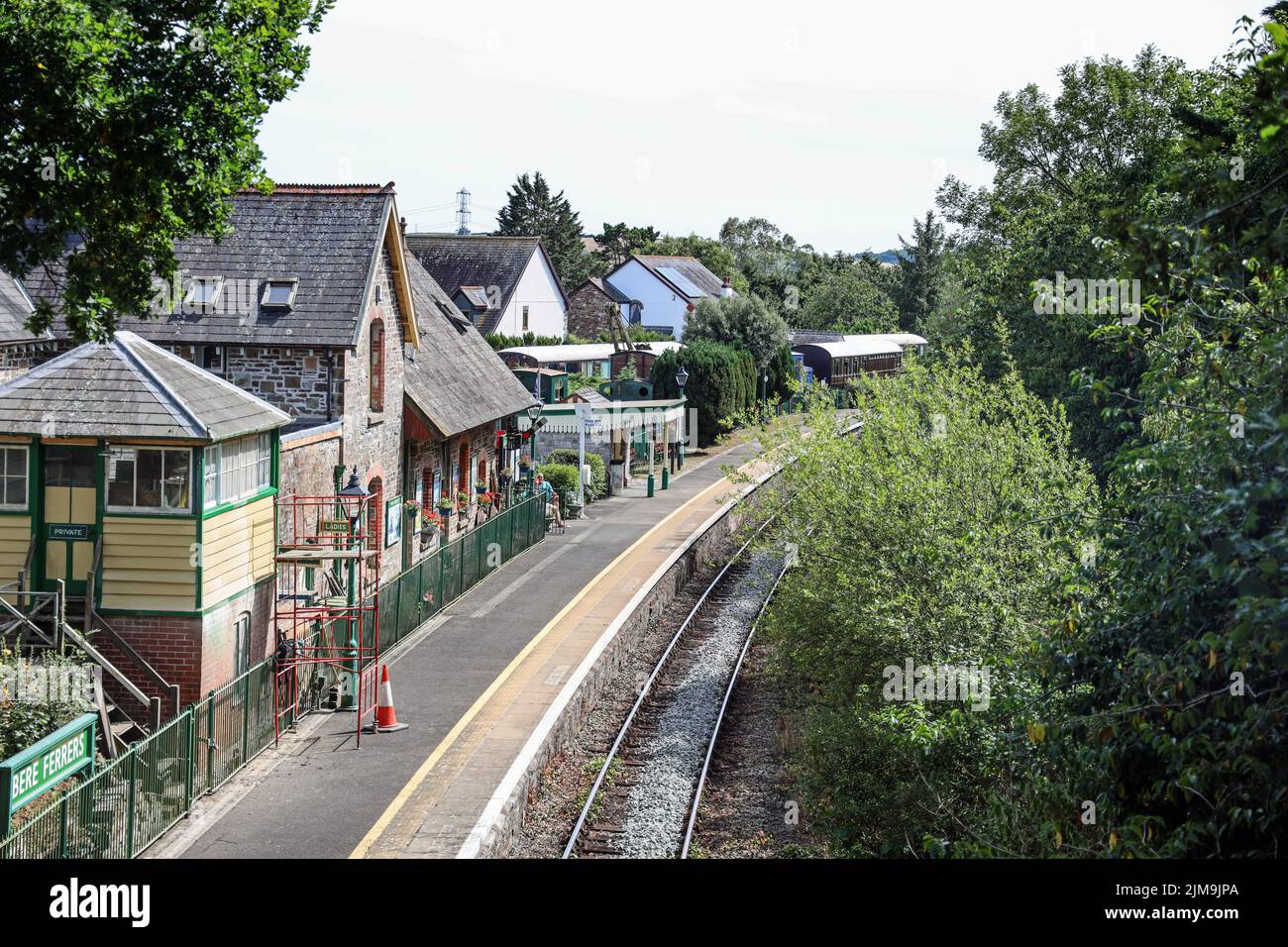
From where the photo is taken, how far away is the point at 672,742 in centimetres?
1958

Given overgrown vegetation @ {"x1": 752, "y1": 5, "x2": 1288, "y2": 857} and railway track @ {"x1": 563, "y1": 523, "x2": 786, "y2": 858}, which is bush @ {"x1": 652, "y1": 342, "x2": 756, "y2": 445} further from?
overgrown vegetation @ {"x1": 752, "y1": 5, "x2": 1288, "y2": 857}

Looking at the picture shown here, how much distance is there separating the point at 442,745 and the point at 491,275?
49661 millimetres

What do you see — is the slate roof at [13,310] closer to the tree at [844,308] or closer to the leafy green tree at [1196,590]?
the leafy green tree at [1196,590]

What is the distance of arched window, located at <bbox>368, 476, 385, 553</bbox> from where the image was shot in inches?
966

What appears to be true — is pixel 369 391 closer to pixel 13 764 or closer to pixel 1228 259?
pixel 13 764

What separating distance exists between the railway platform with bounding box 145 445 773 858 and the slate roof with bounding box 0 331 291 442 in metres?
4.32

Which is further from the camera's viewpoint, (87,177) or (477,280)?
(477,280)

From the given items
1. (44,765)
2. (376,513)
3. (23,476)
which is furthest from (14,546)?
(376,513)

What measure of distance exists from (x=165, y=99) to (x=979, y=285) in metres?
Result: 28.0

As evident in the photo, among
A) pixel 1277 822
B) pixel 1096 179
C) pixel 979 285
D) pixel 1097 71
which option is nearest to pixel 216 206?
pixel 1277 822

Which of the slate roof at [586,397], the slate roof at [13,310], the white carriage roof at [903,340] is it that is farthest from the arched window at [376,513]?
the white carriage roof at [903,340]

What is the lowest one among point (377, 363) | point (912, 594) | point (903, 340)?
point (912, 594)

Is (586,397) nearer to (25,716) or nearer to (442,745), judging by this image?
(442,745)
